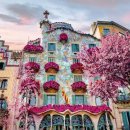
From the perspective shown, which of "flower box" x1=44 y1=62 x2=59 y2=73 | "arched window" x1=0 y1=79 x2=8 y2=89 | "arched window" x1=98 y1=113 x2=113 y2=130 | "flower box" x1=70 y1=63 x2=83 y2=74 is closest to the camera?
"arched window" x1=98 y1=113 x2=113 y2=130

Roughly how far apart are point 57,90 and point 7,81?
322 inches

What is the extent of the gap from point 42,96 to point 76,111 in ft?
21.2

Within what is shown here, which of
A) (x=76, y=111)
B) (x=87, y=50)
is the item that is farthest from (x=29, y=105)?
(x=87, y=50)

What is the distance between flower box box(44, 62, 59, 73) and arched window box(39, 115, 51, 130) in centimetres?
887

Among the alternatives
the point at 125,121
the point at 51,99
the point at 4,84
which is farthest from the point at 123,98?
the point at 4,84

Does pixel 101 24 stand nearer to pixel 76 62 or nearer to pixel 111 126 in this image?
pixel 76 62

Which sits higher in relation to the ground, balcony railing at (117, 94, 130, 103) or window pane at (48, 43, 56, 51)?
window pane at (48, 43, 56, 51)

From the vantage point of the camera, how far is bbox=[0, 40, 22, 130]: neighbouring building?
33531 mm

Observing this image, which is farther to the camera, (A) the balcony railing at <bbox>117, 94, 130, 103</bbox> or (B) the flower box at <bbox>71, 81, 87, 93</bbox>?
(B) the flower box at <bbox>71, 81, 87, 93</bbox>

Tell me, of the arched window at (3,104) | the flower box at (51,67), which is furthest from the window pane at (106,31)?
the arched window at (3,104)

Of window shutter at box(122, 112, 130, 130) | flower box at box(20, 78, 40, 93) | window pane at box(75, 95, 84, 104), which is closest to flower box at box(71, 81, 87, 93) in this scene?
window pane at box(75, 95, 84, 104)

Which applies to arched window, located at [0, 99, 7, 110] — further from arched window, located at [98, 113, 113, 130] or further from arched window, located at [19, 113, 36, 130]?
arched window, located at [98, 113, 113, 130]

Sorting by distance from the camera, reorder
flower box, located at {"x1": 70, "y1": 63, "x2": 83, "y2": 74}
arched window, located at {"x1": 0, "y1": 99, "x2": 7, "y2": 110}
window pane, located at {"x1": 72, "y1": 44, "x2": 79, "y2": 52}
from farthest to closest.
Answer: window pane, located at {"x1": 72, "y1": 44, "x2": 79, "y2": 52} < flower box, located at {"x1": 70, "y1": 63, "x2": 83, "y2": 74} < arched window, located at {"x1": 0, "y1": 99, "x2": 7, "y2": 110}

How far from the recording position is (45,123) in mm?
32906
